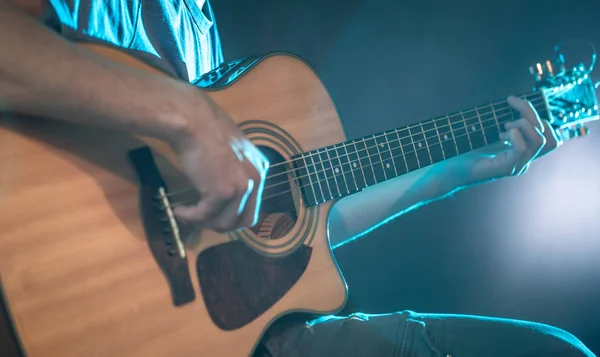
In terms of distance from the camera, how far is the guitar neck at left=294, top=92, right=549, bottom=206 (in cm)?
107

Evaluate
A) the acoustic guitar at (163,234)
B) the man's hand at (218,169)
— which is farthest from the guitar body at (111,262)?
the man's hand at (218,169)

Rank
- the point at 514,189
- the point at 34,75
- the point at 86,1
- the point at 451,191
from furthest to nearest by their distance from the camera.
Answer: the point at 514,189 < the point at 451,191 < the point at 86,1 < the point at 34,75

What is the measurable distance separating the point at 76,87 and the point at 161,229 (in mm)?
292

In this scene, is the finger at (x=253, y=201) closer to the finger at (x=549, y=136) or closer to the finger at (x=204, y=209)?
the finger at (x=204, y=209)

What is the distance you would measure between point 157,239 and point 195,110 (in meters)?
0.26

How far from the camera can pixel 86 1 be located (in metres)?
0.98

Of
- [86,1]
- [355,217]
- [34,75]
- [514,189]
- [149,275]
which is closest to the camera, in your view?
[34,75]

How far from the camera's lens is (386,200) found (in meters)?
1.41

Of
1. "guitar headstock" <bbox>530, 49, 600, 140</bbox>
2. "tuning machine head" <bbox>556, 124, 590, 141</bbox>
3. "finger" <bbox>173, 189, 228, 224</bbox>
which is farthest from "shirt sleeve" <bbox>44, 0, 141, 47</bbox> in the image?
"tuning machine head" <bbox>556, 124, 590, 141</bbox>

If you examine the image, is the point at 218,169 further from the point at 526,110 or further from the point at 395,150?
the point at 526,110

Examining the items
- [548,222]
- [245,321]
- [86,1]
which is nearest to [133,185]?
[245,321]

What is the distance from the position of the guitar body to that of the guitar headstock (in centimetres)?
101

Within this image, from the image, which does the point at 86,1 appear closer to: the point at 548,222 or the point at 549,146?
the point at 549,146

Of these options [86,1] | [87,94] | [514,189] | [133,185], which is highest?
[86,1]
